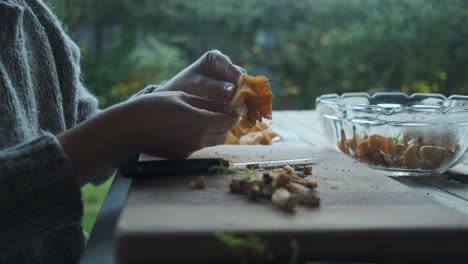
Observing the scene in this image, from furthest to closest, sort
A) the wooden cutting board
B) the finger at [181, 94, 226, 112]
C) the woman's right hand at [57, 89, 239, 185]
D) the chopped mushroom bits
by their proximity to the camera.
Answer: the finger at [181, 94, 226, 112]
the woman's right hand at [57, 89, 239, 185]
the chopped mushroom bits
the wooden cutting board

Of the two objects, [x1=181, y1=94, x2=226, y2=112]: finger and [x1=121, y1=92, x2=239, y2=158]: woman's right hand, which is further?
[x1=181, y1=94, x2=226, y2=112]: finger

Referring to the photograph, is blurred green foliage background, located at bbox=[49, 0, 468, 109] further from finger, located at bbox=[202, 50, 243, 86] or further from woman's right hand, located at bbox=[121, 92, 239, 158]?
woman's right hand, located at bbox=[121, 92, 239, 158]

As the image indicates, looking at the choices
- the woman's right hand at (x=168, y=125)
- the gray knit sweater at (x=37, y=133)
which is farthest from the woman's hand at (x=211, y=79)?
the gray knit sweater at (x=37, y=133)

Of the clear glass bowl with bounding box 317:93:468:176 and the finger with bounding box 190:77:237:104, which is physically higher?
the finger with bounding box 190:77:237:104

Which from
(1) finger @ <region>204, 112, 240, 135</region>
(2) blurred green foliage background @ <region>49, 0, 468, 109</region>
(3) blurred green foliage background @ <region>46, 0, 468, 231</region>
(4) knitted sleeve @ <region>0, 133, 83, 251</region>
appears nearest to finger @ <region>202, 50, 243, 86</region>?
(1) finger @ <region>204, 112, 240, 135</region>

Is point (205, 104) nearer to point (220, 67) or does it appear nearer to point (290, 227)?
point (220, 67)

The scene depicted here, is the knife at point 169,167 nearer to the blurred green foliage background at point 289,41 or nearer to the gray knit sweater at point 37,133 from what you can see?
the gray knit sweater at point 37,133

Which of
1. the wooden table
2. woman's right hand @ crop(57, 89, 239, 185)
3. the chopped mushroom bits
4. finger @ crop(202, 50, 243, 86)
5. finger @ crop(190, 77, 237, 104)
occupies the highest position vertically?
finger @ crop(202, 50, 243, 86)
